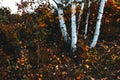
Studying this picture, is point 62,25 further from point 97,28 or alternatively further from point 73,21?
point 97,28

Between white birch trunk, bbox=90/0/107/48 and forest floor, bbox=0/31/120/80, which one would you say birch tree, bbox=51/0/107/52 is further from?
forest floor, bbox=0/31/120/80

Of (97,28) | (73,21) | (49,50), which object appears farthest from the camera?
(97,28)

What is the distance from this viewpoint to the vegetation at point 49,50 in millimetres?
9391

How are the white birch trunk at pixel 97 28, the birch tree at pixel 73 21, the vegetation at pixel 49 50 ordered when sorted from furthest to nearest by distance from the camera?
the white birch trunk at pixel 97 28
the birch tree at pixel 73 21
the vegetation at pixel 49 50

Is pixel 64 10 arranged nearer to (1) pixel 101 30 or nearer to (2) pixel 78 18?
(2) pixel 78 18

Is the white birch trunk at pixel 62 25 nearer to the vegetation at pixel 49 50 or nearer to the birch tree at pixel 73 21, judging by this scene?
the birch tree at pixel 73 21

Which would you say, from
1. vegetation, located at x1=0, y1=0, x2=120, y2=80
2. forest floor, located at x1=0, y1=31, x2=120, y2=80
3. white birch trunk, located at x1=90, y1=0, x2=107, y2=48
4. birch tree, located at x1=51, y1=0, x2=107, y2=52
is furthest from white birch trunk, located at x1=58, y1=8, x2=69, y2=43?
white birch trunk, located at x1=90, y1=0, x2=107, y2=48

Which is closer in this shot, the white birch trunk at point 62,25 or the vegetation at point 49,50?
the vegetation at point 49,50

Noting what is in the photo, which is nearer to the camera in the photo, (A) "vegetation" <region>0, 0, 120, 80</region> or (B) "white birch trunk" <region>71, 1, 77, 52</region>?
(A) "vegetation" <region>0, 0, 120, 80</region>

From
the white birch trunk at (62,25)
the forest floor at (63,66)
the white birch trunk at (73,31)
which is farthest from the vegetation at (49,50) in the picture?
the white birch trunk at (62,25)

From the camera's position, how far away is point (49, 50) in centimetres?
1011

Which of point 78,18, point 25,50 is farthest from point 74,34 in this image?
point 25,50

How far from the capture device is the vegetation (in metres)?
9.39

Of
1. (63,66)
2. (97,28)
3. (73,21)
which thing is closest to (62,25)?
(73,21)
